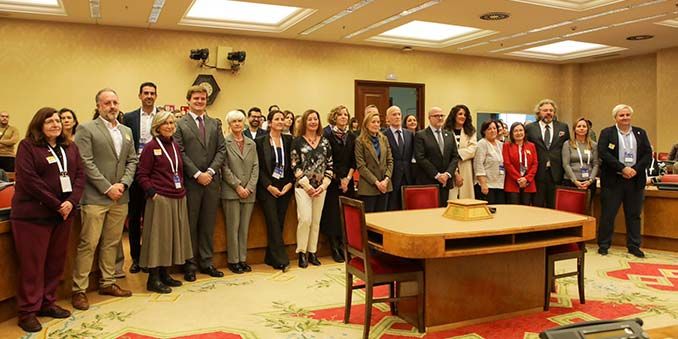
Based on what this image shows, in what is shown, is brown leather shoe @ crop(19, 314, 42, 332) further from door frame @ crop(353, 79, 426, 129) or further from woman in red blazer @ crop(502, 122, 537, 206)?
door frame @ crop(353, 79, 426, 129)

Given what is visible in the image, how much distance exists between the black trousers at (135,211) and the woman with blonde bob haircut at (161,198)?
51 cm

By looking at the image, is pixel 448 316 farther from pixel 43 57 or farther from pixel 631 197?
pixel 43 57

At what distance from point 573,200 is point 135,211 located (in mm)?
3751

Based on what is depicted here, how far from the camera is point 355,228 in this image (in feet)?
11.1

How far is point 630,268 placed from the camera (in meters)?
5.30

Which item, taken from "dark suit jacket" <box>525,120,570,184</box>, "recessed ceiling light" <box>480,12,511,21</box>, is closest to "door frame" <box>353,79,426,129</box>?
"recessed ceiling light" <box>480,12,511,21</box>

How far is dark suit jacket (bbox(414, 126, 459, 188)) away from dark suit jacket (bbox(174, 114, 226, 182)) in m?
2.08

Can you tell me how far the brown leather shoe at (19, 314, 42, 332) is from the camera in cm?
354

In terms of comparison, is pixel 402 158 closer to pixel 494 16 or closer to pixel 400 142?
pixel 400 142

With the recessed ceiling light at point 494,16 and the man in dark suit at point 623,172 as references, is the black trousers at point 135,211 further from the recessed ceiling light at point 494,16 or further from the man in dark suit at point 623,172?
the recessed ceiling light at point 494,16

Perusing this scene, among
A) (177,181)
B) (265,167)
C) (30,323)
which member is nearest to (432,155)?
(265,167)

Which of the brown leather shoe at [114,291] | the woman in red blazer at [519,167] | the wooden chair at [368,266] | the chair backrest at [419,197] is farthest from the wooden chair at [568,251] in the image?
the brown leather shoe at [114,291]

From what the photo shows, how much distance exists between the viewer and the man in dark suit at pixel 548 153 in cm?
621

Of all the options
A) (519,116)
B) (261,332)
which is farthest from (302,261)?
(519,116)
